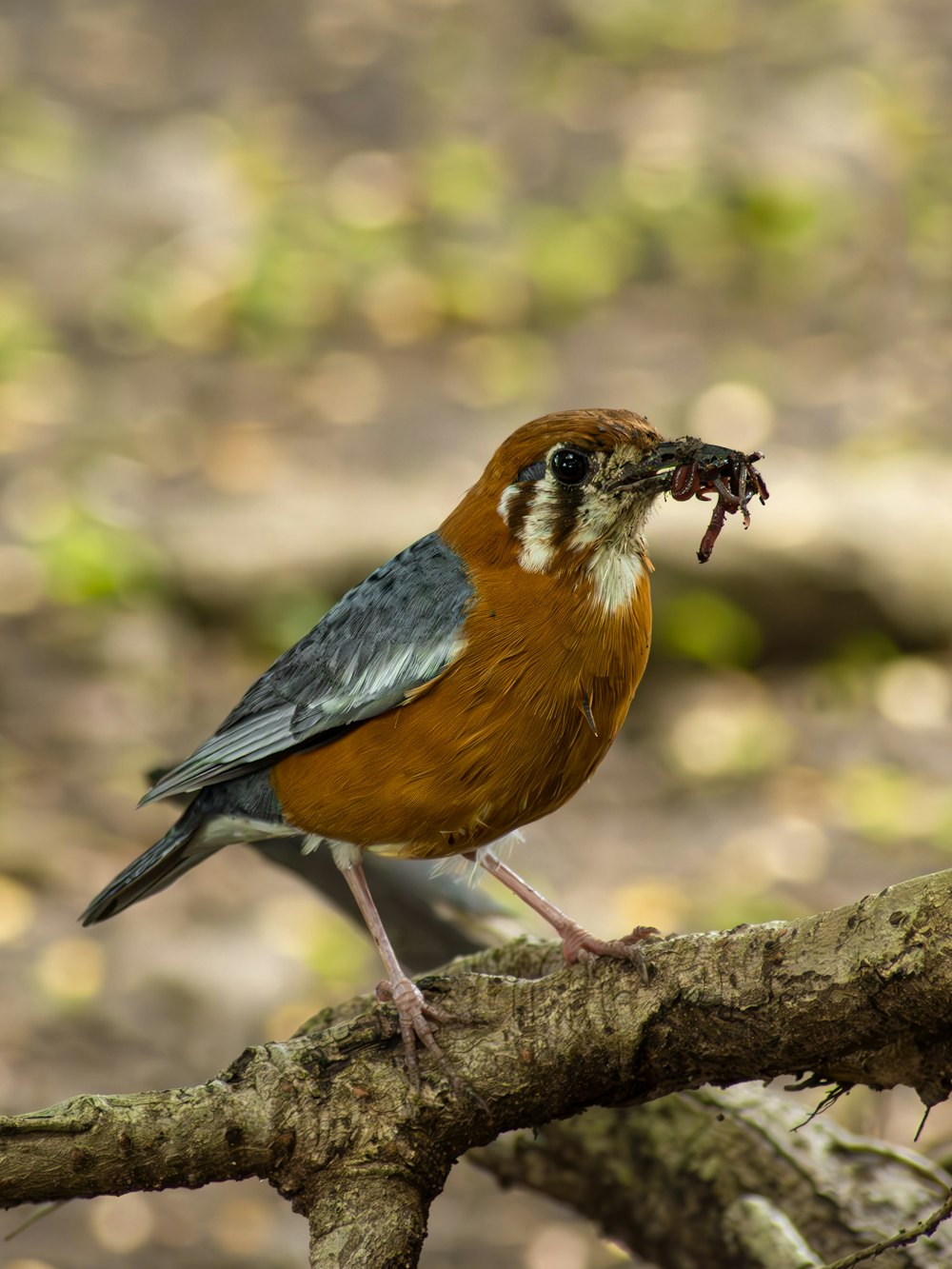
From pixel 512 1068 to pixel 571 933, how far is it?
63 centimetres

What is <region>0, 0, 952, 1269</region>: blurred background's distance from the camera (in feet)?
24.1

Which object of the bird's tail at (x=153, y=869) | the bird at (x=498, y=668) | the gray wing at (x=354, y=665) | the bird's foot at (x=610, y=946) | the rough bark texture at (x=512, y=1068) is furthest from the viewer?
the bird's tail at (x=153, y=869)

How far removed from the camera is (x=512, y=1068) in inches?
143

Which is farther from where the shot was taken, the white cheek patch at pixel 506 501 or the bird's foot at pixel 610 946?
the white cheek patch at pixel 506 501

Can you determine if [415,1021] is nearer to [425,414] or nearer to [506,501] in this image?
[506,501]

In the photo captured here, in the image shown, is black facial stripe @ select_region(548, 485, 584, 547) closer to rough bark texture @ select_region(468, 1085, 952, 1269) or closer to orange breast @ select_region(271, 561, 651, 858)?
orange breast @ select_region(271, 561, 651, 858)

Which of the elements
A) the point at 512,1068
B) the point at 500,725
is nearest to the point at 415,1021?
the point at 512,1068

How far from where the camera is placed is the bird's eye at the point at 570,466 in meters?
4.08

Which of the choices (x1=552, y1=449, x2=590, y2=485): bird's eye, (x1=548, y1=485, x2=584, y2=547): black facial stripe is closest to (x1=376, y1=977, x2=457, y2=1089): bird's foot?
(x1=548, y1=485, x2=584, y2=547): black facial stripe

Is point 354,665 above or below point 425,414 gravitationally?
below

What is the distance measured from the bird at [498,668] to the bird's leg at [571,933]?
10mm

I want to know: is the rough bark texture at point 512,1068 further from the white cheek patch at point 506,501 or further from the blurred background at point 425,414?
the blurred background at point 425,414

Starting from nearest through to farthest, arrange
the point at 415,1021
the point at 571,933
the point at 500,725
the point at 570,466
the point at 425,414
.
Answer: the point at 415,1021 → the point at 500,725 → the point at 570,466 → the point at 571,933 → the point at 425,414

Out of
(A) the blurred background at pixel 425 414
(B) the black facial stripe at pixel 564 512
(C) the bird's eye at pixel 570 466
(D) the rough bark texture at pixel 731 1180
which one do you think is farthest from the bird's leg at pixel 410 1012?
(A) the blurred background at pixel 425 414
